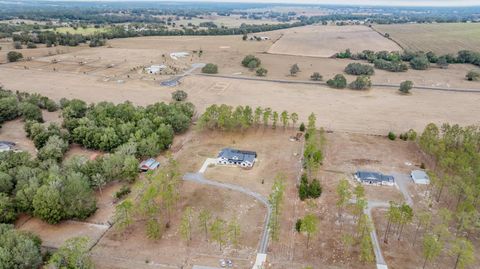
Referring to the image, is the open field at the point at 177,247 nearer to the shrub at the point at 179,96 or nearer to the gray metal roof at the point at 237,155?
the gray metal roof at the point at 237,155

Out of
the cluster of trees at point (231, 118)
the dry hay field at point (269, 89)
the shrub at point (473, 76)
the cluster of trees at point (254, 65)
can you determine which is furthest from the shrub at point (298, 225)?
the shrub at point (473, 76)

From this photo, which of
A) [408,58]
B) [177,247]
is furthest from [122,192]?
[408,58]

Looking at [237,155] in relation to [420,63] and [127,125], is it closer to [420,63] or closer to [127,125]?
[127,125]

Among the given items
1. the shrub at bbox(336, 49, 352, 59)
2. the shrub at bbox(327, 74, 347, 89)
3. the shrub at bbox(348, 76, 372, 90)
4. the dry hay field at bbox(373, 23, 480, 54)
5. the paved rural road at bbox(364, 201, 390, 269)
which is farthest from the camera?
the dry hay field at bbox(373, 23, 480, 54)

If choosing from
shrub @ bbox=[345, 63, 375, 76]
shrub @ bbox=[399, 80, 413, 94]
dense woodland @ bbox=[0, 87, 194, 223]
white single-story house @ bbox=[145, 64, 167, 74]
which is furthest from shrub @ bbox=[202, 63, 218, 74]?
shrub @ bbox=[399, 80, 413, 94]

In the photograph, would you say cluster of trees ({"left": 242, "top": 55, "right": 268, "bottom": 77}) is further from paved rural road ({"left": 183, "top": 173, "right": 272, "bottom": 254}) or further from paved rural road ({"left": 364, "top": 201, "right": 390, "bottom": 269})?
paved rural road ({"left": 364, "top": 201, "right": 390, "bottom": 269})

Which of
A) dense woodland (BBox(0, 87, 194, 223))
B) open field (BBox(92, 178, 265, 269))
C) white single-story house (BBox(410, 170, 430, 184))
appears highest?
dense woodland (BBox(0, 87, 194, 223))
